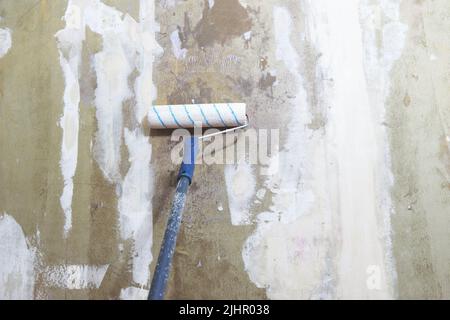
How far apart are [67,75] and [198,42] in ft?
1.74

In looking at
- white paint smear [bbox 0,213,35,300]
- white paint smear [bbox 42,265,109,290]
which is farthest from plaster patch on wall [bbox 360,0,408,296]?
white paint smear [bbox 0,213,35,300]

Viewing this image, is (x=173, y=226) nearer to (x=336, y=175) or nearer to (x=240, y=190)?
(x=240, y=190)

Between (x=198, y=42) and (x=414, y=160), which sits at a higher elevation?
(x=198, y=42)

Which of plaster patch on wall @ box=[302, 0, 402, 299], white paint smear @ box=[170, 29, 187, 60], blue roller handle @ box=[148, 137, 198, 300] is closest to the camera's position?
blue roller handle @ box=[148, 137, 198, 300]

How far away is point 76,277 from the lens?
1619mm

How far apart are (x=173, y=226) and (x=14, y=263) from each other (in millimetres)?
684

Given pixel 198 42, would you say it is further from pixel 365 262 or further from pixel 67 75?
pixel 365 262

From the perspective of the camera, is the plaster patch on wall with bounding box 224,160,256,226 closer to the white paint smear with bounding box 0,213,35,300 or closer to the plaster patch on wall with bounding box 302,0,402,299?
the plaster patch on wall with bounding box 302,0,402,299

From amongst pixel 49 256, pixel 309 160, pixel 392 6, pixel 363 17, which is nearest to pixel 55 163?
pixel 49 256

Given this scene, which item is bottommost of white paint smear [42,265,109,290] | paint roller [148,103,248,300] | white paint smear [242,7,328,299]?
white paint smear [42,265,109,290]

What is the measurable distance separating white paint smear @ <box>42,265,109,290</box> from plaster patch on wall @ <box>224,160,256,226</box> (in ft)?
1.68

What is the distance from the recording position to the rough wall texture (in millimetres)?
1595

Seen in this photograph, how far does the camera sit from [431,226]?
5.21 ft

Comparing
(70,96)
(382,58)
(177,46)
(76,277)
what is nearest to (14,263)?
(76,277)
